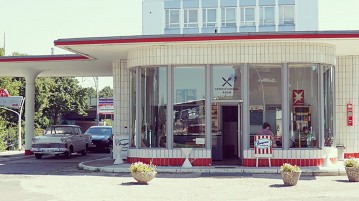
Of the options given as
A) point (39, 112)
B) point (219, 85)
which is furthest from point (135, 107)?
point (39, 112)

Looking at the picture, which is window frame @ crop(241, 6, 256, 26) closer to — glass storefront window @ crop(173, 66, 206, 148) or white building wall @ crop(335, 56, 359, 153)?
white building wall @ crop(335, 56, 359, 153)

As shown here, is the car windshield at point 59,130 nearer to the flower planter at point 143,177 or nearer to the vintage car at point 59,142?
the vintage car at point 59,142

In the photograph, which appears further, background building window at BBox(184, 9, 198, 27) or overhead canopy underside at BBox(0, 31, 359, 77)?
background building window at BBox(184, 9, 198, 27)

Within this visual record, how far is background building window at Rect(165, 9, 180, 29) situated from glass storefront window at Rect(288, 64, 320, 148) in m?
46.7

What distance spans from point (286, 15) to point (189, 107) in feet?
151

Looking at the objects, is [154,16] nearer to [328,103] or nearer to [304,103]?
[328,103]

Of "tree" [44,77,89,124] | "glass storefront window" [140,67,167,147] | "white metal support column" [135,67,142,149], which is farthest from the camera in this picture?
"tree" [44,77,89,124]

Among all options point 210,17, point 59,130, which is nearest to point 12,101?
point 59,130

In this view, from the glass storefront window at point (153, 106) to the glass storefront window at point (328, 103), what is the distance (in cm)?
522

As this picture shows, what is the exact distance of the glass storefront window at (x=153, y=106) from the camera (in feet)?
59.6

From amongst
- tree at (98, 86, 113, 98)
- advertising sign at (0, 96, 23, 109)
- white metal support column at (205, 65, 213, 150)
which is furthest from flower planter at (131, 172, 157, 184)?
tree at (98, 86, 113, 98)

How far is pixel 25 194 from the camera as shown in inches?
481

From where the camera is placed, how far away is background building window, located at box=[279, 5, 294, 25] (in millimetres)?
61250

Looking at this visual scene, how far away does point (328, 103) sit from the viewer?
18609 millimetres
